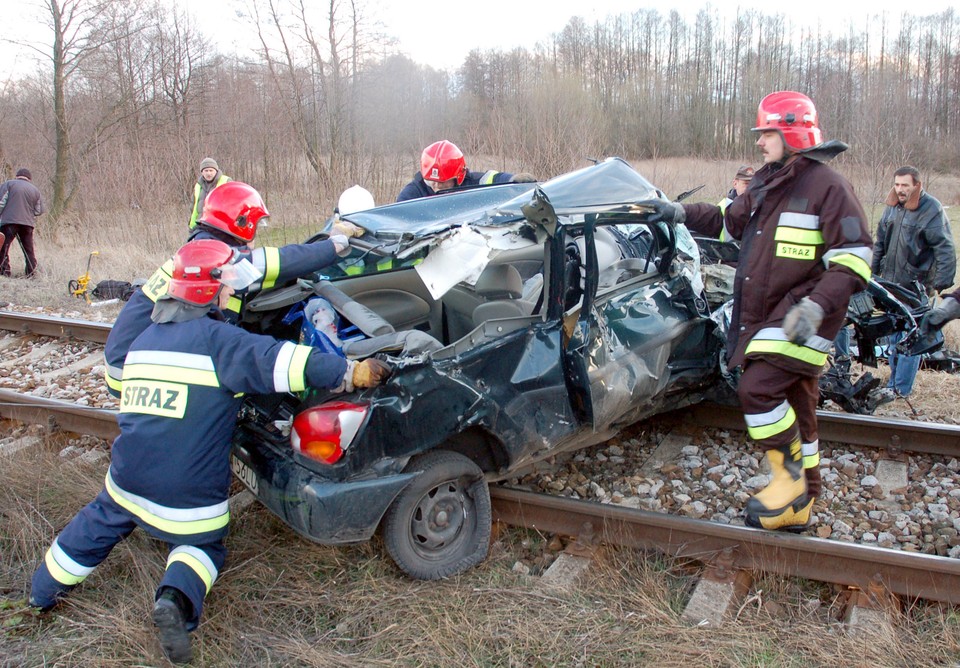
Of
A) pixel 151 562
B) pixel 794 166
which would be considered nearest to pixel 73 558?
pixel 151 562

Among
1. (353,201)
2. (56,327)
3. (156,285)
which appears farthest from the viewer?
(56,327)

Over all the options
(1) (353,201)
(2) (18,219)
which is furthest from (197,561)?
(2) (18,219)

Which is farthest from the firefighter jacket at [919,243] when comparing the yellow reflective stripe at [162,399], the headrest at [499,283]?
the yellow reflective stripe at [162,399]

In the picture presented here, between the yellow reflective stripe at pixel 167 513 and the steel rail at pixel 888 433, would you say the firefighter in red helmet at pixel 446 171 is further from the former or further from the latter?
the yellow reflective stripe at pixel 167 513

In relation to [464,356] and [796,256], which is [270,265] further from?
[796,256]

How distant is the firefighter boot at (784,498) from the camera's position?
3.64m

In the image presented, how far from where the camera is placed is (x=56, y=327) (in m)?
7.63

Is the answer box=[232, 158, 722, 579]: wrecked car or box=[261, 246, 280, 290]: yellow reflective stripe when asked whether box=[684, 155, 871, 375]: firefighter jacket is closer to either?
box=[232, 158, 722, 579]: wrecked car

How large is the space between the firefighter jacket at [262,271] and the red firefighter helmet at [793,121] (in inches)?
85.8

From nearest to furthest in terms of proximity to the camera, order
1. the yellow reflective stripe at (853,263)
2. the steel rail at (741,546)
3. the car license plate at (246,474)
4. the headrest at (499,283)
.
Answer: the steel rail at (741,546) < the yellow reflective stripe at (853,263) < the car license plate at (246,474) < the headrest at (499,283)

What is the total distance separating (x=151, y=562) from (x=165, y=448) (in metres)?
0.82

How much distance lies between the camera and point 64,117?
17.8 meters

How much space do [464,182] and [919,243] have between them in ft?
12.7

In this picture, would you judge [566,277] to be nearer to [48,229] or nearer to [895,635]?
[895,635]
